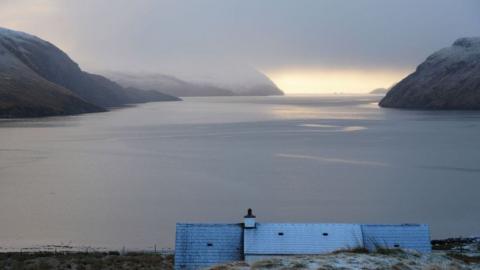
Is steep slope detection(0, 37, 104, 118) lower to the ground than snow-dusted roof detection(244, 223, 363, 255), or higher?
higher

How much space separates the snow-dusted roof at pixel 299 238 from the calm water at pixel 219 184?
10.5 meters

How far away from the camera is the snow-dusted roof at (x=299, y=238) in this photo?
20.8 metres

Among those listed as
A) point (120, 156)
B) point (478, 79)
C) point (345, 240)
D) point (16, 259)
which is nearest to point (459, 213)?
point (345, 240)

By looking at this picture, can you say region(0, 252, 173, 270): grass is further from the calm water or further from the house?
the house

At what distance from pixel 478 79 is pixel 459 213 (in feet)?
560

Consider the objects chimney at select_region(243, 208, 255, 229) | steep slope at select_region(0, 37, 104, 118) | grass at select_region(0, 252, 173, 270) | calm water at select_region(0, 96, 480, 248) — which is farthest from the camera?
steep slope at select_region(0, 37, 104, 118)

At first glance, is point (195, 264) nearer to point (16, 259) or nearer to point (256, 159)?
point (16, 259)

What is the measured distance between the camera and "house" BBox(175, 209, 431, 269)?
68.0 ft

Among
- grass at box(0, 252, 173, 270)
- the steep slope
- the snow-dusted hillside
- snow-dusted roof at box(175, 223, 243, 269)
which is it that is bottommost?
grass at box(0, 252, 173, 270)

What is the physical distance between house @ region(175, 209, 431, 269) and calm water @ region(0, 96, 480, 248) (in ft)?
31.8

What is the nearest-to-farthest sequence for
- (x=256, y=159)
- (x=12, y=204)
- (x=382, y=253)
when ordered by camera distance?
(x=382, y=253), (x=12, y=204), (x=256, y=159)

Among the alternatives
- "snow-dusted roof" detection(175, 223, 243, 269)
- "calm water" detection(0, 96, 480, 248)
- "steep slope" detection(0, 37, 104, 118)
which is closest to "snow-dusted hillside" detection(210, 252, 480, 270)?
"snow-dusted roof" detection(175, 223, 243, 269)

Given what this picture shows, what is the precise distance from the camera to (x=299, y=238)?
21.2m

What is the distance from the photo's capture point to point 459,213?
3638 cm
